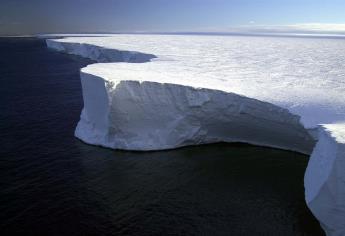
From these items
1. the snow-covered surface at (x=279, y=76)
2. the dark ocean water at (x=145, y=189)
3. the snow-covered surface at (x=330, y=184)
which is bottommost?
the dark ocean water at (x=145, y=189)

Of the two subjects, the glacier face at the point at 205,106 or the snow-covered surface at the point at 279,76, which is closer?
the snow-covered surface at the point at 279,76

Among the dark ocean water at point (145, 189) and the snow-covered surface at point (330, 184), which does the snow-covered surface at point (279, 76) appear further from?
the dark ocean water at point (145, 189)

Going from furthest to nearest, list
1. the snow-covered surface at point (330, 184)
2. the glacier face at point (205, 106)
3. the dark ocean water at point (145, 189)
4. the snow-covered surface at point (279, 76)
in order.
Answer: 1. the glacier face at point (205, 106)
2. the snow-covered surface at point (279, 76)
3. the dark ocean water at point (145, 189)
4. the snow-covered surface at point (330, 184)

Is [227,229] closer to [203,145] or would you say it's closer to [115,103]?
[203,145]

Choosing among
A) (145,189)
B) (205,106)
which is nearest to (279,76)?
(205,106)

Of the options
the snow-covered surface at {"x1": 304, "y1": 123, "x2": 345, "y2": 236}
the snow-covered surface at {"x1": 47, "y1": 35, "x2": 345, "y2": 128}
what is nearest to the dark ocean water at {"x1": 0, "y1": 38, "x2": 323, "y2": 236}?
the snow-covered surface at {"x1": 304, "y1": 123, "x2": 345, "y2": 236}

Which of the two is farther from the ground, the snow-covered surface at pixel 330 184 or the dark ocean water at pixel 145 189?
the snow-covered surface at pixel 330 184

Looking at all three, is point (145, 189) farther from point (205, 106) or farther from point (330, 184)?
point (330, 184)

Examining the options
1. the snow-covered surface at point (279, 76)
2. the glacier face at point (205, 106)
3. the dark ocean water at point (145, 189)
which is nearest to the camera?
the dark ocean water at point (145, 189)

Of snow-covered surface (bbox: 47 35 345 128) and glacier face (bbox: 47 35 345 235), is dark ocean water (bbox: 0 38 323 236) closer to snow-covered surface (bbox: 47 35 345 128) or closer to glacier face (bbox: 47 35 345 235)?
glacier face (bbox: 47 35 345 235)

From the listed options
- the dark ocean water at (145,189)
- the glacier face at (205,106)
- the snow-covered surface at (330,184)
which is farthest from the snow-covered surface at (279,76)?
the dark ocean water at (145,189)
